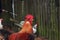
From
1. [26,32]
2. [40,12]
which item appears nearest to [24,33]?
[26,32]

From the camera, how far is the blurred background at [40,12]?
2184 millimetres

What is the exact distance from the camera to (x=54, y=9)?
2178 mm

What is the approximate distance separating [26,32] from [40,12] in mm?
273

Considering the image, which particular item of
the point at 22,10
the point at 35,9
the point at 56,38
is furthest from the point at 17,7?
the point at 56,38

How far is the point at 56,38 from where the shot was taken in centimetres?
219

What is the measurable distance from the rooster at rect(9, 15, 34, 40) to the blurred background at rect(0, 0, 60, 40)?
0.06m

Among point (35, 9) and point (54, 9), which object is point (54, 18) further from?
point (35, 9)

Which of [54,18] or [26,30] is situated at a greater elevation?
[54,18]

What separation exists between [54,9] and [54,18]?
0.10 m

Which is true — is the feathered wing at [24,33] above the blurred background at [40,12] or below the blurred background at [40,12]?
below

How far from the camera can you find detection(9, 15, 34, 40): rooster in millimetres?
2193

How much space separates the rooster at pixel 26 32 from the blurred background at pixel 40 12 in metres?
0.06

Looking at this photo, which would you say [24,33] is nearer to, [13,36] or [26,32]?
[26,32]

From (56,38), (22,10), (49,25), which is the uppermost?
(22,10)
